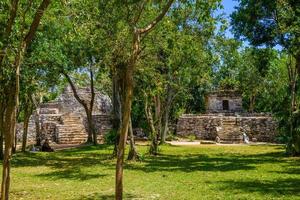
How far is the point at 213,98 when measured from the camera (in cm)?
5181

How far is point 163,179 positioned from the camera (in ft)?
51.1

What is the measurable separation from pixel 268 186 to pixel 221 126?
1192 inches

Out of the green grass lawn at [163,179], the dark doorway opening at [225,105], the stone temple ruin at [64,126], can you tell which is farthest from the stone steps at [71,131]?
the dark doorway opening at [225,105]

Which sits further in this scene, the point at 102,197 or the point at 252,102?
the point at 252,102

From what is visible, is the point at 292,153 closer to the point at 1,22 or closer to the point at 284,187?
the point at 284,187

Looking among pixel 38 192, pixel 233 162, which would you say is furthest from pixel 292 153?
pixel 38 192

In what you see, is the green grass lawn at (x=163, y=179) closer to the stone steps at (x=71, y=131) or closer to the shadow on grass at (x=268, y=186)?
the shadow on grass at (x=268, y=186)

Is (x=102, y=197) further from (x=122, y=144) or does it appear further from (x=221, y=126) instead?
(x=221, y=126)

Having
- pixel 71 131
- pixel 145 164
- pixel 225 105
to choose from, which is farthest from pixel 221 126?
pixel 145 164

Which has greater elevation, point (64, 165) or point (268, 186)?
point (64, 165)

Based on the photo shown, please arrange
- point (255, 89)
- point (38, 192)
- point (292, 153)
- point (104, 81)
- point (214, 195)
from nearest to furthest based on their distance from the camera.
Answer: point (214, 195), point (38, 192), point (292, 153), point (104, 81), point (255, 89)

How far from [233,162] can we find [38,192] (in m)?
10.8

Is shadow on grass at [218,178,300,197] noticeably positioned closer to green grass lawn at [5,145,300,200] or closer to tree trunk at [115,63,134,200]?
green grass lawn at [5,145,300,200]

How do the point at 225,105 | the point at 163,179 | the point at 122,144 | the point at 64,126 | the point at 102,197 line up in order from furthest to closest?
1. the point at 225,105
2. the point at 64,126
3. the point at 163,179
4. the point at 102,197
5. the point at 122,144
